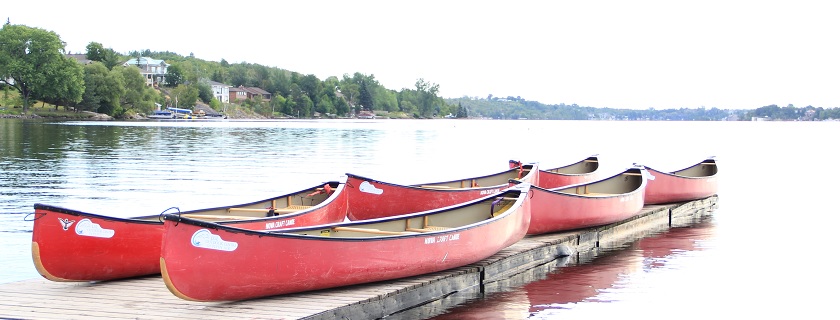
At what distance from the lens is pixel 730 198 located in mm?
31766

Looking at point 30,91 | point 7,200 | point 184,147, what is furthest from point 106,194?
point 30,91

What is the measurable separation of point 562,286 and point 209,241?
713cm

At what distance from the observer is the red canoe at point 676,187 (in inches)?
914

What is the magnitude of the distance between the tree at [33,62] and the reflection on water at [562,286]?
10756 centimetres

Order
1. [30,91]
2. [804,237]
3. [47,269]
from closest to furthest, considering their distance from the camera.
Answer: [47,269]
[804,237]
[30,91]

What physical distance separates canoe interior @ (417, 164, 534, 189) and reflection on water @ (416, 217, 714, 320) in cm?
321

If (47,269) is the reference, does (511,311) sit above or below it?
below

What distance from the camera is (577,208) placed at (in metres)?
17.6

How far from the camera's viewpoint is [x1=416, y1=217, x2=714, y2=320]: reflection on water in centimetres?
1315

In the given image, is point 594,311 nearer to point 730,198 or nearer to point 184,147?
point 730,198

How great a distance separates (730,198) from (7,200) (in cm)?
2353

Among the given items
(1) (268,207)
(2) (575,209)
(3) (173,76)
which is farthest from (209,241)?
(3) (173,76)

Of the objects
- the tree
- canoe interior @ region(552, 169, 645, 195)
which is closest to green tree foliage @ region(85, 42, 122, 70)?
the tree

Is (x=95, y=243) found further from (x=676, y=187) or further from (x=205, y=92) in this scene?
(x=205, y=92)
